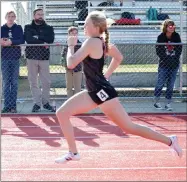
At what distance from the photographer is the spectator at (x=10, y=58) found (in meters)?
11.0

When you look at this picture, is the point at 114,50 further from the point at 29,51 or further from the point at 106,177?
the point at 29,51

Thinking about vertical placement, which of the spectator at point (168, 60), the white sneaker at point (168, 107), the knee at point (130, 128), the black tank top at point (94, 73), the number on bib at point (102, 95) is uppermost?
the black tank top at point (94, 73)

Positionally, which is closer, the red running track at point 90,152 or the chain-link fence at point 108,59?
the red running track at point 90,152

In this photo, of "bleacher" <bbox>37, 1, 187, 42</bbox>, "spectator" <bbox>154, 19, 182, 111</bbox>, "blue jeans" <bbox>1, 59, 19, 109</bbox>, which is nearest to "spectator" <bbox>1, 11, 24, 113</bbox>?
"blue jeans" <bbox>1, 59, 19, 109</bbox>

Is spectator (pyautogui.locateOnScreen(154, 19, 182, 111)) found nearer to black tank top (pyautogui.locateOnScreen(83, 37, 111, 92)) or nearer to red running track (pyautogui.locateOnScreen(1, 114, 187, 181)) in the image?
red running track (pyautogui.locateOnScreen(1, 114, 187, 181))

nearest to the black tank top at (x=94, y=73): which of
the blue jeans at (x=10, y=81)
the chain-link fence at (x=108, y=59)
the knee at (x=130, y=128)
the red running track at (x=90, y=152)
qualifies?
the knee at (x=130, y=128)

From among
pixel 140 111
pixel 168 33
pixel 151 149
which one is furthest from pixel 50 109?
pixel 151 149

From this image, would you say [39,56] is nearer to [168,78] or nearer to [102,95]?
[168,78]

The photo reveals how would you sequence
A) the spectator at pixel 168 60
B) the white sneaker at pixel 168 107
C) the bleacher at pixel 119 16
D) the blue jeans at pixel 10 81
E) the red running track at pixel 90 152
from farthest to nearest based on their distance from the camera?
the bleacher at pixel 119 16
the white sneaker at pixel 168 107
the spectator at pixel 168 60
the blue jeans at pixel 10 81
the red running track at pixel 90 152

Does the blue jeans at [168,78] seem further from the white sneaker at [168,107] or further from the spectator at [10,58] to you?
the spectator at [10,58]

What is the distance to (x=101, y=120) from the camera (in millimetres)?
11000

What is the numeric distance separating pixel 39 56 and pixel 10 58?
0.57 meters

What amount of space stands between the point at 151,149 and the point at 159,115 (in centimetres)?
313

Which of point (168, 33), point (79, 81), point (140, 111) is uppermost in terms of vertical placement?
point (168, 33)
